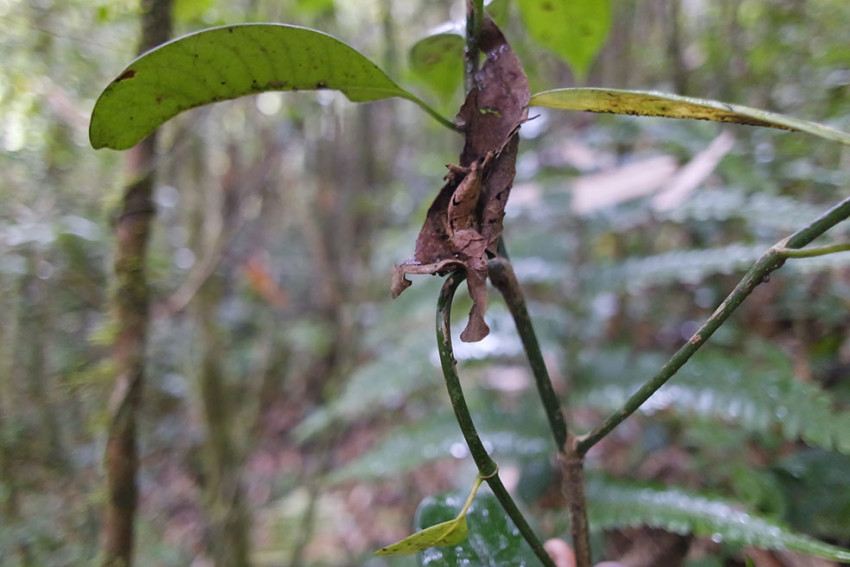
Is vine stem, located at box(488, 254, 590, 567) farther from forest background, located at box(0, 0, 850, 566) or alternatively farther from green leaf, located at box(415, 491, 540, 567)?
Answer: forest background, located at box(0, 0, 850, 566)

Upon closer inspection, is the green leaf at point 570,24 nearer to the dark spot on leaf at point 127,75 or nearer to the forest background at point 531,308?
the forest background at point 531,308

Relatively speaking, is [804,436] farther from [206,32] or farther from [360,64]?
[206,32]

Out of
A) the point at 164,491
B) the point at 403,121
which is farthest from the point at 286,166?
the point at 164,491

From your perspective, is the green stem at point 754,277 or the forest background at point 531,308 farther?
the forest background at point 531,308

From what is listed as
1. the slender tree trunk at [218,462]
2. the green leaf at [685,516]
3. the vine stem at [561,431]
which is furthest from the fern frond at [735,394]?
the slender tree trunk at [218,462]

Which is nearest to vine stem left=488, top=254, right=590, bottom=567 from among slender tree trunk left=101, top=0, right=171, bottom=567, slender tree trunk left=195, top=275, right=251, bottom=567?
slender tree trunk left=101, top=0, right=171, bottom=567

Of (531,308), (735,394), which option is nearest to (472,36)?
(735,394)
